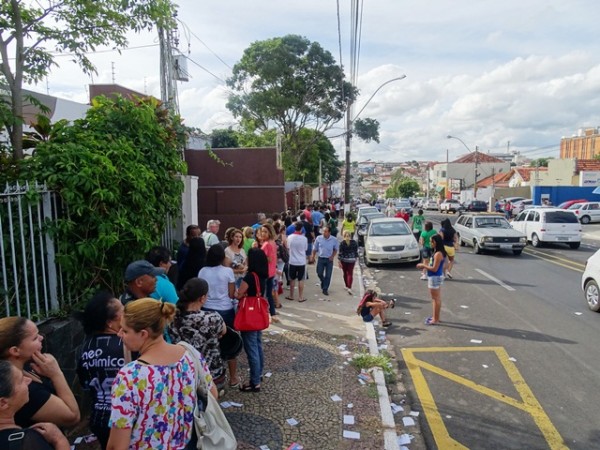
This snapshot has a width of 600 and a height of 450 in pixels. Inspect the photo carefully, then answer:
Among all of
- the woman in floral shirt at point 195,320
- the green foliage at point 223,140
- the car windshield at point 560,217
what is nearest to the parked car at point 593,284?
the woman in floral shirt at point 195,320

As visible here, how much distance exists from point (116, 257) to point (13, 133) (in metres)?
1.73

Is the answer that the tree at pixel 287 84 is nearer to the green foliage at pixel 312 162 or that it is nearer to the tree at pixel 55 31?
the green foliage at pixel 312 162

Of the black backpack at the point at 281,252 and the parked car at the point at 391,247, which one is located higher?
the black backpack at the point at 281,252

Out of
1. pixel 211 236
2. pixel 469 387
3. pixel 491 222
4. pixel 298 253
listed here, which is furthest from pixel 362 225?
pixel 469 387

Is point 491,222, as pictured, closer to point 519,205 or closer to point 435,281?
point 435,281

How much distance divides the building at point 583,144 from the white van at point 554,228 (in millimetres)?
75316

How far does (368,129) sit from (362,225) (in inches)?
522

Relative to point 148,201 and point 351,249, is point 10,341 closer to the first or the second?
point 148,201

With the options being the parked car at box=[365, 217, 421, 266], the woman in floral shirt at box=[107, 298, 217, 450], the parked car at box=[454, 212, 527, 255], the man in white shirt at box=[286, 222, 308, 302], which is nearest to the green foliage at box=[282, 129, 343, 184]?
the parked car at box=[454, 212, 527, 255]

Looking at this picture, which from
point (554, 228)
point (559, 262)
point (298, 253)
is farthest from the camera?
point (554, 228)

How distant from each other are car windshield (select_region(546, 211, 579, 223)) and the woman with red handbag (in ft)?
54.0

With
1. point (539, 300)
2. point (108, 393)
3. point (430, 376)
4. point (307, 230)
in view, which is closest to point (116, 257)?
point (108, 393)

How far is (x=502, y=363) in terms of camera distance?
19.8 ft

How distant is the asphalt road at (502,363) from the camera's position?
441 cm
